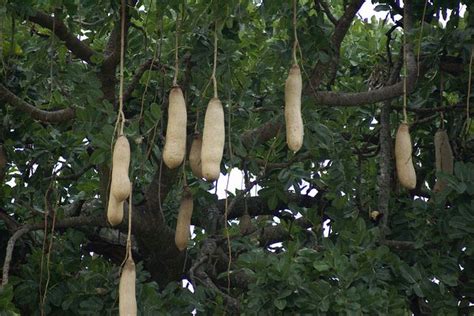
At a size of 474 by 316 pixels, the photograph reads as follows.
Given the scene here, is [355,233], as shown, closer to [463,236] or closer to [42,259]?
[463,236]

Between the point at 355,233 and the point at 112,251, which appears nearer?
the point at 355,233

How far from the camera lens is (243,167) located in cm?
401

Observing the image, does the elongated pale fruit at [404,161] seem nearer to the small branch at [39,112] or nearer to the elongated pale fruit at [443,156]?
the elongated pale fruit at [443,156]

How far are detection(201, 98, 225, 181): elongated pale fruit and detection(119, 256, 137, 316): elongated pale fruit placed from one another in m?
0.29

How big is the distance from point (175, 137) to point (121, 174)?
0.14m

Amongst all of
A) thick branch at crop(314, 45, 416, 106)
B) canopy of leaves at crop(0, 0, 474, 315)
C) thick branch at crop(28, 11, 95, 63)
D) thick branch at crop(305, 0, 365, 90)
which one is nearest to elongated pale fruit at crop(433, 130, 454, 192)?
canopy of leaves at crop(0, 0, 474, 315)

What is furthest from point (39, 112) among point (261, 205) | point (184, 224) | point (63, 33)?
point (261, 205)

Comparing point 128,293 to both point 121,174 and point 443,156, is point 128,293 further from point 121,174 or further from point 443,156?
point 443,156

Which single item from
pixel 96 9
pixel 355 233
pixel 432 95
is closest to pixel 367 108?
pixel 432 95

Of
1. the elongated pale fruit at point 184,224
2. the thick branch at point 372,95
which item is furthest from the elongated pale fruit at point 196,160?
the thick branch at point 372,95

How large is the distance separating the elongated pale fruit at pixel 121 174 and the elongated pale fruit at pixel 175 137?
8 centimetres

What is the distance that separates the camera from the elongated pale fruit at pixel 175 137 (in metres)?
2.54

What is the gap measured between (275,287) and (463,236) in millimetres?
597

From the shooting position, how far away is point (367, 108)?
456cm
